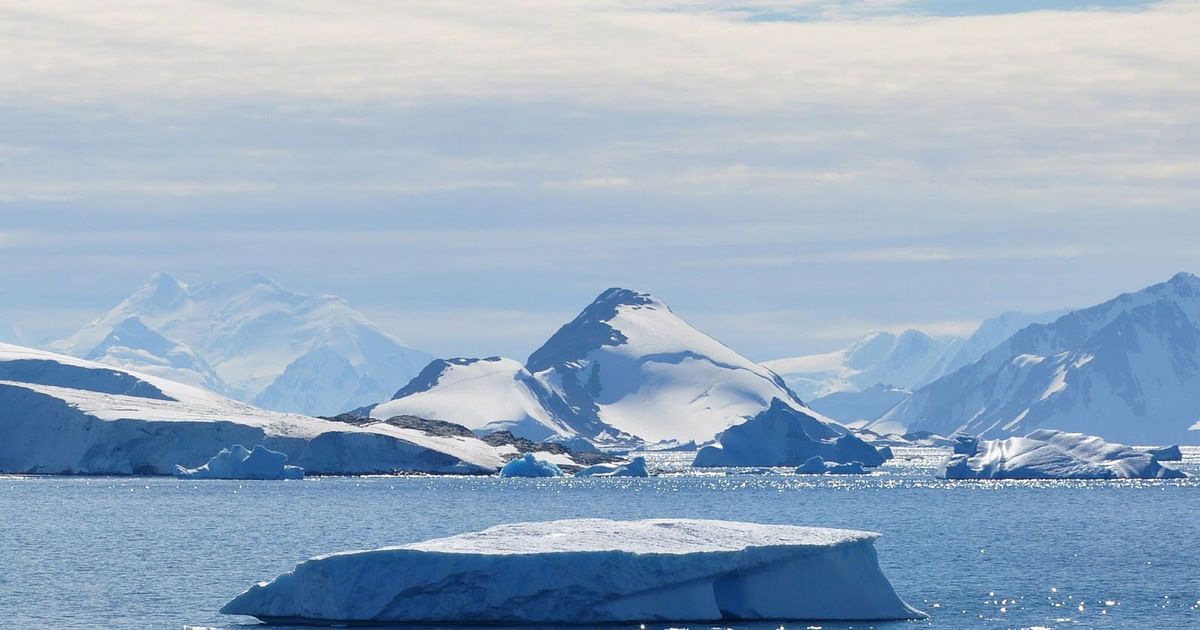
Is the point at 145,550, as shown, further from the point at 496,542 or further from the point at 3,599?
the point at 496,542

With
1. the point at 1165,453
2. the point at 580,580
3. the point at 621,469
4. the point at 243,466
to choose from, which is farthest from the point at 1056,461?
the point at 580,580

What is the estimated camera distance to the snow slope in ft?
468

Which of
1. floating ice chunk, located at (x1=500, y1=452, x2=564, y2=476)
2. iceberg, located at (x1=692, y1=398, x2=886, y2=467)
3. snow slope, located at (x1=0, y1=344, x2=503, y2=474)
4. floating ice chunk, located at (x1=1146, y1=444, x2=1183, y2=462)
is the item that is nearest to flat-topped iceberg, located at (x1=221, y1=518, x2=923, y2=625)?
snow slope, located at (x1=0, y1=344, x2=503, y2=474)

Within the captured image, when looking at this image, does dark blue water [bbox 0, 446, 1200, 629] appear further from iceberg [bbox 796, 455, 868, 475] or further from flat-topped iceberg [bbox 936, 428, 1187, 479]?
iceberg [bbox 796, 455, 868, 475]

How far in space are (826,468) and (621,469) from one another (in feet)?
106

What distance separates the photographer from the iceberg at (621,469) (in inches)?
6457

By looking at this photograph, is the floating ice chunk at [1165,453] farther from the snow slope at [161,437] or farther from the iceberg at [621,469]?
the snow slope at [161,437]

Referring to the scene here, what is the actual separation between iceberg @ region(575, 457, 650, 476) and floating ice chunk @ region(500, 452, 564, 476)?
25.5 feet

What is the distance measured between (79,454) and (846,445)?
90.4m

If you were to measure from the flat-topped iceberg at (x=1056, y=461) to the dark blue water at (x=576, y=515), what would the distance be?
6.12 ft

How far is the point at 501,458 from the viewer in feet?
571

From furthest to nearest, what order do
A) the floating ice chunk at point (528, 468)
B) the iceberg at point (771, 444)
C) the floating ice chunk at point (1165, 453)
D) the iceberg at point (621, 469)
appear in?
the iceberg at point (771, 444)
the iceberg at point (621, 469)
the floating ice chunk at point (528, 468)
the floating ice chunk at point (1165, 453)

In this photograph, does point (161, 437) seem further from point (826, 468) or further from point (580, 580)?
point (580, 580)

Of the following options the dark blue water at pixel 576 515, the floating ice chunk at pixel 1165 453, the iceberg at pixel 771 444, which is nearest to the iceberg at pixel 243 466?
the dark blue water at pixel 576 515
